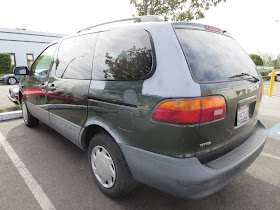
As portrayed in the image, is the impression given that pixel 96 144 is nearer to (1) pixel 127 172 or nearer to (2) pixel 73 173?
(1) pixel 127 172

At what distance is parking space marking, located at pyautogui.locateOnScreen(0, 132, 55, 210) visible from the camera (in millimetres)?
2037

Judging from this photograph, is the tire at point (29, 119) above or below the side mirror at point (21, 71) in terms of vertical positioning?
below

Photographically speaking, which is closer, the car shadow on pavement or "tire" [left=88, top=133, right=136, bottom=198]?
"tire" [left=88, top=133, right=136, bottom=198]

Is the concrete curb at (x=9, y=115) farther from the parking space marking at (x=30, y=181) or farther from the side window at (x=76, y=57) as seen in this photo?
the side window at (x=76, y=57)

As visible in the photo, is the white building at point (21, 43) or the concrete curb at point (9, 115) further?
the white building at point (21, 43)

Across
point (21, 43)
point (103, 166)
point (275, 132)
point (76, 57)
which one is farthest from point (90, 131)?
point (21, 43)

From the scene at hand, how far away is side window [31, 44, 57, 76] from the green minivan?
1090 millimetres

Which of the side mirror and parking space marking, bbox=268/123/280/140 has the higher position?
the side mirror

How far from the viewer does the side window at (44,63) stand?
3162mm

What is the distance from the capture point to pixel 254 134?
225 cm

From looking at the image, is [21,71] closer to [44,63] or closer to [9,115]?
[44,63]

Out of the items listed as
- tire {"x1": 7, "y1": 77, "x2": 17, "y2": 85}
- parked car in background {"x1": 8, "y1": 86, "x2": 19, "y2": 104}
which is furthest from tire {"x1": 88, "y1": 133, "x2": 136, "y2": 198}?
tire {"x1": 7, "y1": 77, "x2": 17, "y2": 85}

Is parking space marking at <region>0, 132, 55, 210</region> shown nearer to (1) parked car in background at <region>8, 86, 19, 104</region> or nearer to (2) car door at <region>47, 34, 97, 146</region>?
(2) car door at <region>47, 34, 97, 146</region>

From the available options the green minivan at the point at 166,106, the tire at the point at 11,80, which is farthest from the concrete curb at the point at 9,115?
the tire at the point at 11,80
